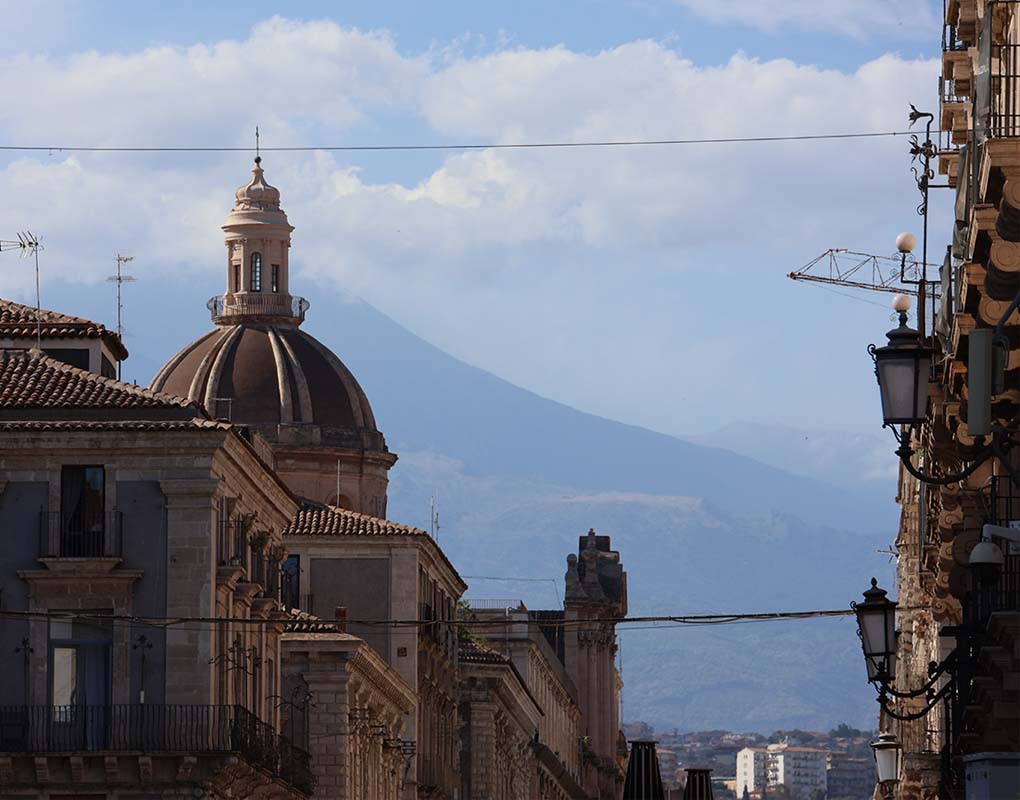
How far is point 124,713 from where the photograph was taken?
174 feet

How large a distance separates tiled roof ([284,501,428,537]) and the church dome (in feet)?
64.6

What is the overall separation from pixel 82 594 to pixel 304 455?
162 ft

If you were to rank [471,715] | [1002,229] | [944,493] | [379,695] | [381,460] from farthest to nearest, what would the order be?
[381,460] → [471,715] → [379,695] → [944,493] → [1002,229]

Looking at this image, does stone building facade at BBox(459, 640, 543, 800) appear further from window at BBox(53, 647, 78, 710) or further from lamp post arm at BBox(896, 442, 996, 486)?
lamp post arm at BBox(896, 442, 996, 486)

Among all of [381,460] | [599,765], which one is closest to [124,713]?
[381,460]

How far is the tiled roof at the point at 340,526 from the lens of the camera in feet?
266

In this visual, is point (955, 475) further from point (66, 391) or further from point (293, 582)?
point (293, 582)

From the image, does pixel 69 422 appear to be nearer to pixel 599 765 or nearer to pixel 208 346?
pixel 208 346

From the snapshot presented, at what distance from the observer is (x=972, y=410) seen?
2328 cm

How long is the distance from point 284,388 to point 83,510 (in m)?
50.1

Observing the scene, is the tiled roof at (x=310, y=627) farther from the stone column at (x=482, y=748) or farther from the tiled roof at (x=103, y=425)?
the stone column at (x=482, y=748)

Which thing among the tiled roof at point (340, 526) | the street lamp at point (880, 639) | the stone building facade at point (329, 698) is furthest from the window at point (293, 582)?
the street lamp at point (880, 639)

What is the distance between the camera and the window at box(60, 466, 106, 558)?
54.1 metres

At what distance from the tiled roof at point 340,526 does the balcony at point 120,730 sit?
1056 inches
